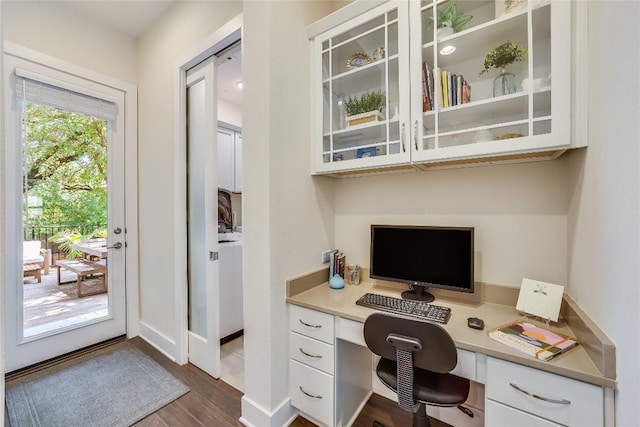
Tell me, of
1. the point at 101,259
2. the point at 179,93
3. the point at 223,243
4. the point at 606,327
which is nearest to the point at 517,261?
the point at 606,327

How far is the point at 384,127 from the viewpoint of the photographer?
1573mm

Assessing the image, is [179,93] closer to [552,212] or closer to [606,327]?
[552,212]

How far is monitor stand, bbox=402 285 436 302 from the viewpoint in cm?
156

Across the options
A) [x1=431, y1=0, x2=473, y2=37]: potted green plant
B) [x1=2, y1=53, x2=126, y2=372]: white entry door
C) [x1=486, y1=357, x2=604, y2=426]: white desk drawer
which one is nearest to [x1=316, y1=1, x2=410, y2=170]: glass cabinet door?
[x1=431, y1=0, x2=473, y2=37]: potted green plant

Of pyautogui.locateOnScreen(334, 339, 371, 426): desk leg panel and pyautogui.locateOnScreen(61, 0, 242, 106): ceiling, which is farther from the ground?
pyautogui.locateOnScreen(61, 0, 242, 106): ceiling

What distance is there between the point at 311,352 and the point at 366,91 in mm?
1591

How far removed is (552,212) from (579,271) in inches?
12.7

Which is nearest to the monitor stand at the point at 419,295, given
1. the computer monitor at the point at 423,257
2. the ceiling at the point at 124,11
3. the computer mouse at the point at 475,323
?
the computer monitor at the point at 423,257

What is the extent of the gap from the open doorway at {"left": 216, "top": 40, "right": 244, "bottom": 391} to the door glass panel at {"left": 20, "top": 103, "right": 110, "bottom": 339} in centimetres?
110

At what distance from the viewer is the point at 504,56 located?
130 centimetres

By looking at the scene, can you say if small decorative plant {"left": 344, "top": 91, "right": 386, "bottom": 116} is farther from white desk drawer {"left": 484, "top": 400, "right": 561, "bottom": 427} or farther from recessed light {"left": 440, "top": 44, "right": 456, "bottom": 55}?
white desk drawer {"left": 484, "top": 400, "right": 561, "bottom": 427}

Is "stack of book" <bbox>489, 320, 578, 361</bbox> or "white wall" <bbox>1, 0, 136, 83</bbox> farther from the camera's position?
"white wall" <bbox>1, 0, 136, 83</bbox>

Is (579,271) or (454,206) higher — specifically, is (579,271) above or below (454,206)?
below

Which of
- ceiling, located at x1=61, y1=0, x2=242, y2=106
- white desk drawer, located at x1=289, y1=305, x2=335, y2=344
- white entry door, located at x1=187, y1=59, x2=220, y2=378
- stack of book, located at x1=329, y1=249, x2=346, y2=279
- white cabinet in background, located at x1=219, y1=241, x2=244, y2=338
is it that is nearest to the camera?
white desk drawer, located at x1=289, y1=305, x2=335, y2=344
